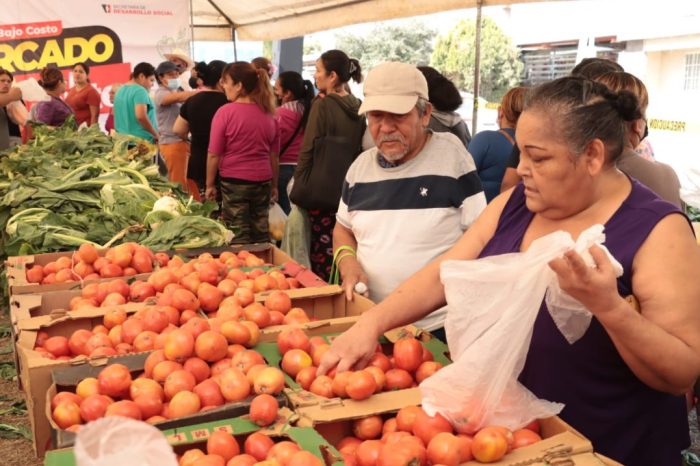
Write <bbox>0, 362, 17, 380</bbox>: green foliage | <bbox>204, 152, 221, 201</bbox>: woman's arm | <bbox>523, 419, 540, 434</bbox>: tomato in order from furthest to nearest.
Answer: <bbox>204, 152, 221, 201</bbox>: woman's arm < <bbox>0, 362, 17, 380</bbox>: green foliage < <bbox>523, 419, 540, 434</bbox>: tomato

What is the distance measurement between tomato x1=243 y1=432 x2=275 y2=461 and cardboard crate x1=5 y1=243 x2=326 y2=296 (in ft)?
4.38

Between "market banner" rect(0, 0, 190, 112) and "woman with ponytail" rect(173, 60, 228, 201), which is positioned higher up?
"market banner" rect(0, 0, 190, 112)

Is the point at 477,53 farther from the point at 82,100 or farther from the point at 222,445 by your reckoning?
the point at 82,100

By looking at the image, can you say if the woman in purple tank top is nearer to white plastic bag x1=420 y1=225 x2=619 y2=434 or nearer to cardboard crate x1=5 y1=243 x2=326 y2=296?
white plastic bag x1=420 y1=225 x2=619 y2=434

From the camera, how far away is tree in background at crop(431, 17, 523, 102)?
23984 millimetres

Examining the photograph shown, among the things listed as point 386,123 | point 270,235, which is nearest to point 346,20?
point 270,235

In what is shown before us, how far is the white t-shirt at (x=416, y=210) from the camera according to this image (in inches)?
108

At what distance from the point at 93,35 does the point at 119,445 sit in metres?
10.1

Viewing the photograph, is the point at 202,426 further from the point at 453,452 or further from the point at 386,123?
the point at 386,123

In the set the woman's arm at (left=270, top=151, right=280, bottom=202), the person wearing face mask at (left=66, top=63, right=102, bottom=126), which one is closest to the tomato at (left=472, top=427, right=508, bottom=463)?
the woman's arm at (left=270, top=151, right=280, bottom=202)

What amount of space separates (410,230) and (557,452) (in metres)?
1.41

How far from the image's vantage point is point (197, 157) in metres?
7.00

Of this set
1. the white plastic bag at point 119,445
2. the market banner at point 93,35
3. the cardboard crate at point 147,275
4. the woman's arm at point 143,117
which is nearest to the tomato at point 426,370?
the cardboard crate at point 147,275

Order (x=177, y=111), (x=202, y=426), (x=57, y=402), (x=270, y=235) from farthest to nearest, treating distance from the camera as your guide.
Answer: (x=177, y=111), (x=270, y=235), (x=57, y=402), (x=202, y=426)
